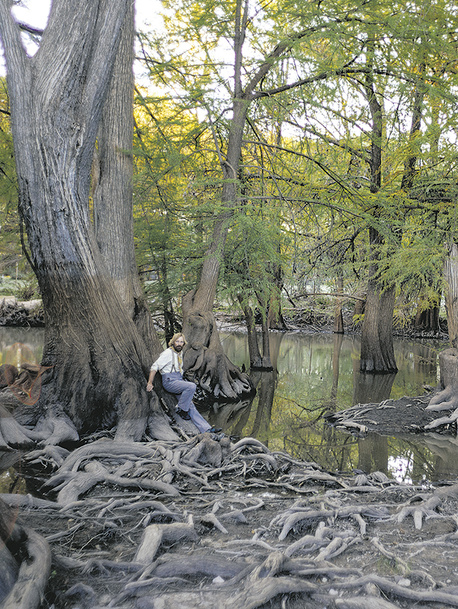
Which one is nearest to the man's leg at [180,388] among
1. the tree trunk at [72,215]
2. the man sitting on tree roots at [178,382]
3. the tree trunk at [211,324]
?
the man sitting on tree roots at [178,382]

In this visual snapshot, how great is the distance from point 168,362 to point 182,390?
474 millimetres

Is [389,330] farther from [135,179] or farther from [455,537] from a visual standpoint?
[455,537]

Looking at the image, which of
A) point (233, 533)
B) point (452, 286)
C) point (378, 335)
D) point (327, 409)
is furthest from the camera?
point (378, 335)

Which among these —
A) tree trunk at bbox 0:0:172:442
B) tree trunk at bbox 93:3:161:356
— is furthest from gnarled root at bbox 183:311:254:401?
tree trunk at bbox 0:0:172:442

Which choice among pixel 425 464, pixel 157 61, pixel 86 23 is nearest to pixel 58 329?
pixel 86 23

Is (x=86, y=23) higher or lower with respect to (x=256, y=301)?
higher

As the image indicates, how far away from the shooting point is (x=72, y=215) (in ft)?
16.5

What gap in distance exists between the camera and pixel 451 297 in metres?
8.55

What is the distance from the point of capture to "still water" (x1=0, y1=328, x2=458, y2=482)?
245 inches

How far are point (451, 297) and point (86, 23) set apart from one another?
23.9ft

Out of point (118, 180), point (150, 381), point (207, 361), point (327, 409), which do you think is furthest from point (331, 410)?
point (118, 180)

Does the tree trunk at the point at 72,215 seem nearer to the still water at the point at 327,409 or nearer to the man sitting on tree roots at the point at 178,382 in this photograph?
the man sitting on tree roots at the point at 178,382

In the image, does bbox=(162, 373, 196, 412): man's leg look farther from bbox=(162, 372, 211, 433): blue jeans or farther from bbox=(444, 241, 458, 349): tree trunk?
bbox=(444, 241, 458, 349): tree trunk

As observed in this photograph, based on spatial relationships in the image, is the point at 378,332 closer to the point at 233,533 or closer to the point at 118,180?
the point at 118,180
